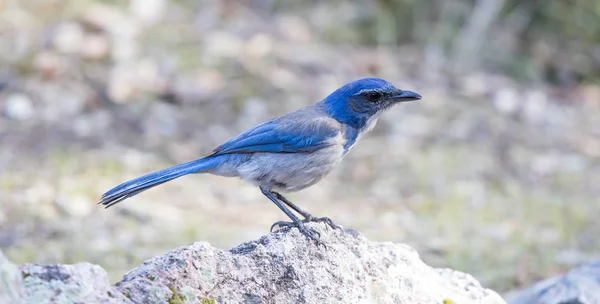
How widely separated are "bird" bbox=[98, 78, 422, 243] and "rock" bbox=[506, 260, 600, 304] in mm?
1233

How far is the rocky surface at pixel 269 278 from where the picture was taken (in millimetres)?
2826

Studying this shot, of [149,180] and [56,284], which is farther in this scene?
[149,180]

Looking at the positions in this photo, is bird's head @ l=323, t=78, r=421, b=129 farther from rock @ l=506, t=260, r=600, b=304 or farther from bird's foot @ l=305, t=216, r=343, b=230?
rock @ l=506, t=260, r=600, b=304

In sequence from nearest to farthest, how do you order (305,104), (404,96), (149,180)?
1. (149,180)
2. (404,96)
3. (305,104)

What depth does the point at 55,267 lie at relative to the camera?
2861 millimetres

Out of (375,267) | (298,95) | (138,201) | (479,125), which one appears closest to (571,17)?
(479,125)

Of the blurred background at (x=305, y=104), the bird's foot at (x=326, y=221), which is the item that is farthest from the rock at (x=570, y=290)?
the bird's foot at (x=326, y=221)

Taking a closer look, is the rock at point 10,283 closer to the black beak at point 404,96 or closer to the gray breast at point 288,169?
the gray breast at point 288,169

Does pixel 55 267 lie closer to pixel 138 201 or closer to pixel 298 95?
pixel 138 201

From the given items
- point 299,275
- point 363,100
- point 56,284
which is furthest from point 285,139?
point 56,284

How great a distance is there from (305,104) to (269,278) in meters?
5.88

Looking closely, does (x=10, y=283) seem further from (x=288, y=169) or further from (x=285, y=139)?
(x=285, y=139)

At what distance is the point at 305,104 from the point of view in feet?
30.4

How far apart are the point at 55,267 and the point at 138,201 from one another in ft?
13.1
